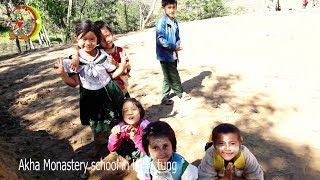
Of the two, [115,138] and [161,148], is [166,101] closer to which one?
[115,138]

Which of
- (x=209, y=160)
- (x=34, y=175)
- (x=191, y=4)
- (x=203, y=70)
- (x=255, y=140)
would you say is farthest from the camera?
(x=191, y=4)

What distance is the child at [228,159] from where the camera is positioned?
8.05 ft

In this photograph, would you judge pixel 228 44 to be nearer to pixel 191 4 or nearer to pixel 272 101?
pixel 272 101

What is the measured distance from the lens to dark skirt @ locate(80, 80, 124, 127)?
125 inches

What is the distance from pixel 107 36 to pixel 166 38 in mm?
1341

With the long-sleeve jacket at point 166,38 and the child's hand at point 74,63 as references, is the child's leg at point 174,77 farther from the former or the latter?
the child's hand at point 74,63

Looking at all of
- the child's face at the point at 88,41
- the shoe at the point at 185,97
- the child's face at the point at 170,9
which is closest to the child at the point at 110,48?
the child's face at the point at 88,41

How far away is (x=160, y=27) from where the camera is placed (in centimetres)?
439

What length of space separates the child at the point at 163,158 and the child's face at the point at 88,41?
1038mm

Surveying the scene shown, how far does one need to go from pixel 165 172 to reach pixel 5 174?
1.40 metres

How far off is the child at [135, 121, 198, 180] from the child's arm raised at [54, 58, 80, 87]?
0.94 metres

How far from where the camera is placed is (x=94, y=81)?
3.10 meters

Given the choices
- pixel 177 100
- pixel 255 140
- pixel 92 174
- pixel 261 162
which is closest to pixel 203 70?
pixel 177 100

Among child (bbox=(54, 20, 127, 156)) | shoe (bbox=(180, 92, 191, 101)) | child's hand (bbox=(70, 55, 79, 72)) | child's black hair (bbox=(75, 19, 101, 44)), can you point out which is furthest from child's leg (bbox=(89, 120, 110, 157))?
shoe (bbox=(180, 92, 191, 101))
